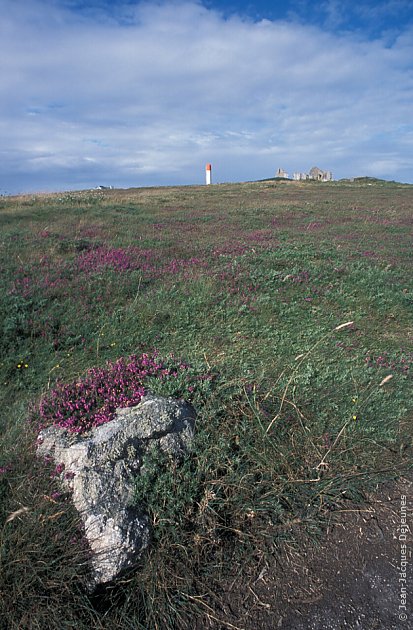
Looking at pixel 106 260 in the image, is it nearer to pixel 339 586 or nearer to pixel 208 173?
pixel 339 586

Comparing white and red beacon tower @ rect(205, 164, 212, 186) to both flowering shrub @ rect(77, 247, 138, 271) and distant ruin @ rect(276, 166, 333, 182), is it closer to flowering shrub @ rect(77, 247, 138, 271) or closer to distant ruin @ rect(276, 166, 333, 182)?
distant ruin @ rect(276, 166, 333, 182)

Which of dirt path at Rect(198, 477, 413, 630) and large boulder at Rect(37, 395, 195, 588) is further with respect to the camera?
large boulder at Rect(37, 395, 195, 588)

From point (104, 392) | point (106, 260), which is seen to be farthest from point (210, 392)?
point (106, 260)

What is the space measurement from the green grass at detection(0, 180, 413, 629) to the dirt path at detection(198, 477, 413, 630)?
18 centimetres

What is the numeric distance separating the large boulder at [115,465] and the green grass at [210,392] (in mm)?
119

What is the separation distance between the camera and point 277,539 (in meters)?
3.62

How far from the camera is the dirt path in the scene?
10.0ft

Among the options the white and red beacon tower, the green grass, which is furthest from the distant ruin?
the green grass

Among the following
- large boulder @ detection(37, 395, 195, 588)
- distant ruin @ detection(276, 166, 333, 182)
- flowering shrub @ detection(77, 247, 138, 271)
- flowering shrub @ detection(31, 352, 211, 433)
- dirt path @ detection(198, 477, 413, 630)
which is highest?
distant ruin @ detection(276, 166, 333, 182)

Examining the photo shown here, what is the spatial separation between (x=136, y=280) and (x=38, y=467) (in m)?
6.32

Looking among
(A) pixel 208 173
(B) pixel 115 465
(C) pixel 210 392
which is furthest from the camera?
(A) pixel 208 173

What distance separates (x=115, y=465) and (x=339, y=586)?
2048 mm

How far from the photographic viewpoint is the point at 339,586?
10.8 ft

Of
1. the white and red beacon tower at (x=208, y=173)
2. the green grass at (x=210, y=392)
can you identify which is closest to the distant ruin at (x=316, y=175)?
the white and red beacon tower at (x=208, y=173)
